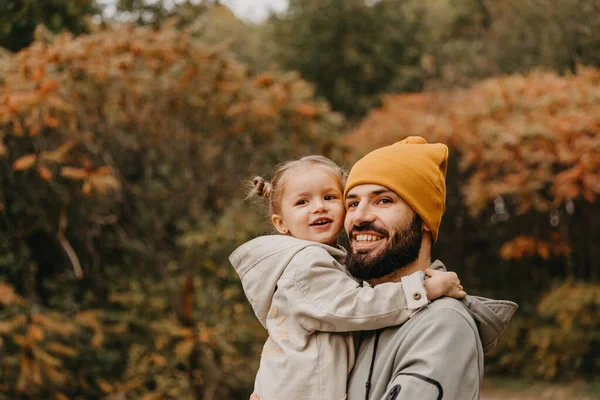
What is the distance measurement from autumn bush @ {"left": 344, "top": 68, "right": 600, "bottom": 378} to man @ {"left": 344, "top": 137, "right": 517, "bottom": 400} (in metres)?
5.64

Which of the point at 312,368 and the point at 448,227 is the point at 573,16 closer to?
the point at 448,227

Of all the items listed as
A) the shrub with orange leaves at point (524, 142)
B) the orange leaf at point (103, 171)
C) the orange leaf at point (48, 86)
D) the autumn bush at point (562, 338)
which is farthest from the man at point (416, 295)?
the autumn bush at point (562, 338)

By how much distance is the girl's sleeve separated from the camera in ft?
7.02

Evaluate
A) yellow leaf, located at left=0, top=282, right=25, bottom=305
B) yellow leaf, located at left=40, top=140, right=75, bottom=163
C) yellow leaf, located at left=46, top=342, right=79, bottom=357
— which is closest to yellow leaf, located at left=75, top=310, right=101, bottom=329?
yellow leaf, located at left=46, top=342, right=79, bottom=357

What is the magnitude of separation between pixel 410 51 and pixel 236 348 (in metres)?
10.1

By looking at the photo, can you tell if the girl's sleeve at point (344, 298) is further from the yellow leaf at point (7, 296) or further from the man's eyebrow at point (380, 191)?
the yellow leaf at point (7, 296)

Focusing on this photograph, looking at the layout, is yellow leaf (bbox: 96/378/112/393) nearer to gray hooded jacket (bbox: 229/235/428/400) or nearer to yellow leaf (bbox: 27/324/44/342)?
yellow leaf (bbox: 27/324/44/342)

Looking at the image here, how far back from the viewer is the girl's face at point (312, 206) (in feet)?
8.77

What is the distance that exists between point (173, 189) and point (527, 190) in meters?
3.97

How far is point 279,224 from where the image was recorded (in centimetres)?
286

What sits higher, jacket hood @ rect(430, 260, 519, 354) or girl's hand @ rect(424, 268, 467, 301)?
girl's hand @ rect(424, 268, 467, 301)

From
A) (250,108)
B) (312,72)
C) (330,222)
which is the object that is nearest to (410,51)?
(312,72)

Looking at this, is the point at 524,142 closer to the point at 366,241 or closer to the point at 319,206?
the point at 319,206

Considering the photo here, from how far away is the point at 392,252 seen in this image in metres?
2.28
